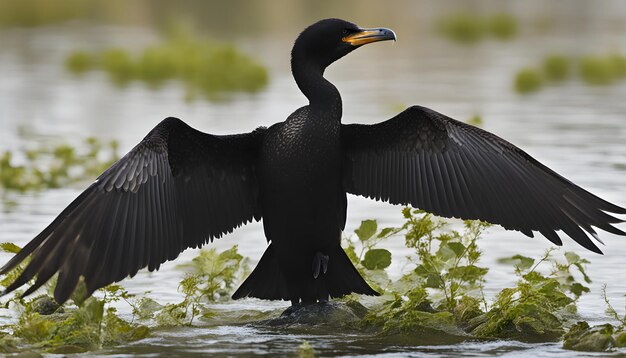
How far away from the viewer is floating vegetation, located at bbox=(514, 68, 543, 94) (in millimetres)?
20641

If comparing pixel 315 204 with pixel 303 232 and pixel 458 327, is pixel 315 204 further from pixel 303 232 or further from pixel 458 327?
pixel 458 327

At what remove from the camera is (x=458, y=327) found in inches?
302

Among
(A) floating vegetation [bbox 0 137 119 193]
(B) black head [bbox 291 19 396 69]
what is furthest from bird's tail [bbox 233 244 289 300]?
(A) floating vegetation [bbox 0 137 119 193]

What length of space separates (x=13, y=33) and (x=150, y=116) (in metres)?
14.5

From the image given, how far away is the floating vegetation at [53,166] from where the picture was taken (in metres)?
12.8

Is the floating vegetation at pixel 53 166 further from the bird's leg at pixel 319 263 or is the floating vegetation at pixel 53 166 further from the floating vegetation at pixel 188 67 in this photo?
the floating vegetation at pixel 188 67

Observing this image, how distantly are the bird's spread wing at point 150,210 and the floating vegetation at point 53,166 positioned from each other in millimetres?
5084

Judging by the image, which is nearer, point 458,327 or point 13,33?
point 458,327

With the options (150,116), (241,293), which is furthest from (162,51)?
(241,293)

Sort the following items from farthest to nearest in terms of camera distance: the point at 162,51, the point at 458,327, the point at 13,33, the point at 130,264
A: the point at 13,33 < the point at 162,51 < the point at 458,327 < the point at 130,264

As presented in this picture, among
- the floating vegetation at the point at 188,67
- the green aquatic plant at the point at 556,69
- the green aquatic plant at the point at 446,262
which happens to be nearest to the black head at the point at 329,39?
the green aquatic plant at the point at 446,262

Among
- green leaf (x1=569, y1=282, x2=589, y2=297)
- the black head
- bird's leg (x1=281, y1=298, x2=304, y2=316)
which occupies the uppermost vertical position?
the black head

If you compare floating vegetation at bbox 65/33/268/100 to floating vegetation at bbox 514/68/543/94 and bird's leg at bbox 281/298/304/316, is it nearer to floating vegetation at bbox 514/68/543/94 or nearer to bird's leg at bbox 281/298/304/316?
floating vegetation at bbox 514/68/543/94

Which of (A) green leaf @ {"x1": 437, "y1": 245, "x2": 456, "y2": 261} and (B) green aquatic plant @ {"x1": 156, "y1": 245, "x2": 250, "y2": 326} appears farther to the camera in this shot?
(A) green leaf @ {"x1": 437, "y1": 245, "x2": 456, "y2": 261}
